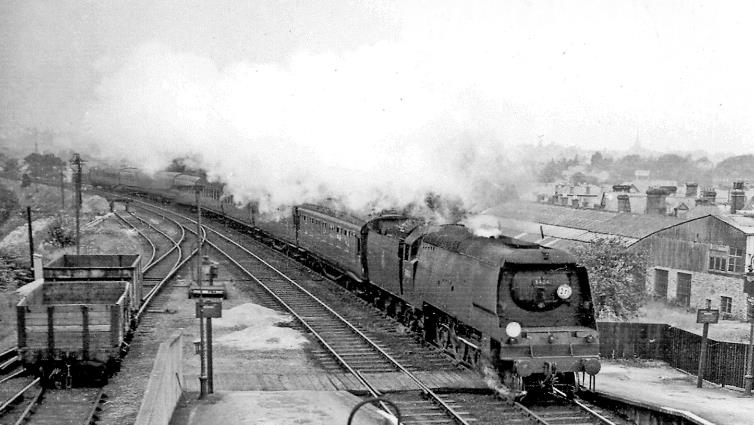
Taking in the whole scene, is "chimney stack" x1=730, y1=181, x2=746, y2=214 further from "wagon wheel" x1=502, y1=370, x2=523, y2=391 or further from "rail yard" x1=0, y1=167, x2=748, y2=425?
"wagon wheel" x1=502, y1=370, x2=523, y2=391

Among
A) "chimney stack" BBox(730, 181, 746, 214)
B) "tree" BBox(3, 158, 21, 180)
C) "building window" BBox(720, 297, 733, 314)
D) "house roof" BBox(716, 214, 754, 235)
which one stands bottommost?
"building window" BBox(720, 297, 733, 314)

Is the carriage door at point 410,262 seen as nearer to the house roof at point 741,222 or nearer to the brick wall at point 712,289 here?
the brick wall at point 712,289

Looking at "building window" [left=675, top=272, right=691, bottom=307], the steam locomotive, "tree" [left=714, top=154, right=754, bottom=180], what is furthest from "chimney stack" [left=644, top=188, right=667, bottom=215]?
"tree" [left=714, top=154, right=754, bottom=180]

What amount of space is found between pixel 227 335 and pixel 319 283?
294 inches

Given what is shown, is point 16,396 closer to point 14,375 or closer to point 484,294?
point 14,375

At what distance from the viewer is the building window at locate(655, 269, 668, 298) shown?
110 ft

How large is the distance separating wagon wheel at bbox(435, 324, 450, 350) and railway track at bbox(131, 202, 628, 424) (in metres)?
1.17

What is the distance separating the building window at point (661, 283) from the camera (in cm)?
3359

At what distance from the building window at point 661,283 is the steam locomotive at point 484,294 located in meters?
18.3

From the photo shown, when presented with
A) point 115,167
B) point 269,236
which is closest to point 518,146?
point 269,236

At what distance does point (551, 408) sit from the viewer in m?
12.6

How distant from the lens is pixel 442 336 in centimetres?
1584

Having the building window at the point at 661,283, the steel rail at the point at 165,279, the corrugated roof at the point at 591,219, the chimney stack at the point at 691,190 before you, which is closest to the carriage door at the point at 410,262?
the steel rail at the point at 165,279

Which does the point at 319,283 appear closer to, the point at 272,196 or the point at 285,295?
the point at 285,295
